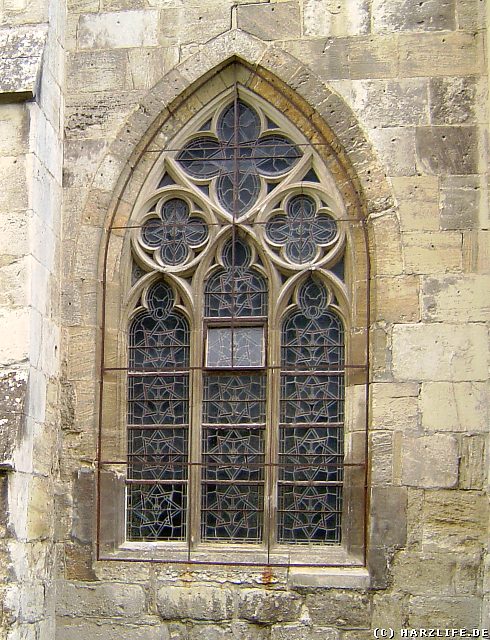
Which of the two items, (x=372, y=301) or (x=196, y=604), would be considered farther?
(x=372, y=301)

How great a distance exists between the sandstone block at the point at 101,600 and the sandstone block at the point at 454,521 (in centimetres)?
183

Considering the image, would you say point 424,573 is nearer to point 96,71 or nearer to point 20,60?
point 96,71

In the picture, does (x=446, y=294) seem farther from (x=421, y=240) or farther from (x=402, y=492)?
(x=402, y=492)

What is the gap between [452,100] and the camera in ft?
23.4

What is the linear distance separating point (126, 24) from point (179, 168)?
105 centimetres

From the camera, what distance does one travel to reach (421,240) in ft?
23.0

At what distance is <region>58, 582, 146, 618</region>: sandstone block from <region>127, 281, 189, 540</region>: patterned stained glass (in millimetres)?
377

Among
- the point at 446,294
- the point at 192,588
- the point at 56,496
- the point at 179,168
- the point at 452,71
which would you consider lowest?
the point at 192,588

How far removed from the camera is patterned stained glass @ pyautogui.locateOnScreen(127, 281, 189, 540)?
717 centimetres

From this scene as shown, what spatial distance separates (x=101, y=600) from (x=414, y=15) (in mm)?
4264

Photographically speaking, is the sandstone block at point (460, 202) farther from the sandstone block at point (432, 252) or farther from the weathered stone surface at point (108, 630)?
the weathered stone surface at point (108, 630)

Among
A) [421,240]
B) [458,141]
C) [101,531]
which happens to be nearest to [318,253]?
[421,240]

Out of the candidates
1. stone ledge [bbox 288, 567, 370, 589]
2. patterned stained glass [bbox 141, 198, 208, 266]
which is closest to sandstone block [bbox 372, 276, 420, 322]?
patterned stained glass [bbox 141, 198, 208, 266]

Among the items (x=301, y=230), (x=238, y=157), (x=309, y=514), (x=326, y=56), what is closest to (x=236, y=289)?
(x=301, y=230)
